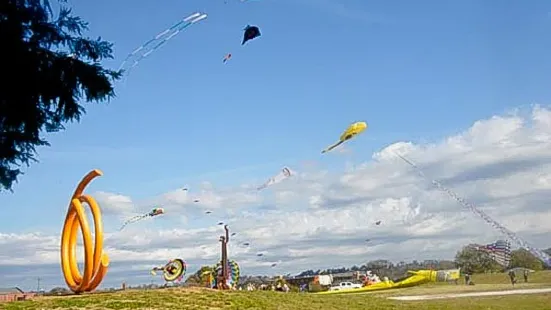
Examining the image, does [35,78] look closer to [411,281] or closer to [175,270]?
[175,270]

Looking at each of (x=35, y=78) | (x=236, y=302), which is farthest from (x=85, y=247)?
(x=35, y=78)

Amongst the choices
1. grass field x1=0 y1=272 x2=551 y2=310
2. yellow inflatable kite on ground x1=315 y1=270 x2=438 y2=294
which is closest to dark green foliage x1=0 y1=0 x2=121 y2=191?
grass field x1=0 y1=272 x2=551 y2=310

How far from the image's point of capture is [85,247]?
22281mm

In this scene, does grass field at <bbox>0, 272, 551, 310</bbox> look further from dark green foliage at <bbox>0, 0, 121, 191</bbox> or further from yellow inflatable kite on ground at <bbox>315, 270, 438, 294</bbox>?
yellow inflatable kite on ground at <bbox>315, 270, 438, 294</bbox>

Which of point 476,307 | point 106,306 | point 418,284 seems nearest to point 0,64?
point 106,306

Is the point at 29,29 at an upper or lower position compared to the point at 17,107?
upper

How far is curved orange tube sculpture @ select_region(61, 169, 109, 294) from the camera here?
21.8 metres

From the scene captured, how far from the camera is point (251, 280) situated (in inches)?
1513

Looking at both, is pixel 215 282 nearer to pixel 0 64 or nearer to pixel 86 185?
pixel 86 185

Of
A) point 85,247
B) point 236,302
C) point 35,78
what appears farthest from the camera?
point 85,247

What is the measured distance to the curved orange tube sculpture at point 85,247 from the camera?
2184cm

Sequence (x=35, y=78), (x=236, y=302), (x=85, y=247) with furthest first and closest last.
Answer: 1. (x=85, y=247)
2. (x=236, y=302)
3. (x=35, y=78)

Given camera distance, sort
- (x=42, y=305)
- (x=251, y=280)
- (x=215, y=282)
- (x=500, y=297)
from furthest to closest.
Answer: (x=251, y=280) → (x=215, y=282) → (x=500, y=297) → (x=42, y=305)

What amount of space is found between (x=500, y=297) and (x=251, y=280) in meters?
14.9
